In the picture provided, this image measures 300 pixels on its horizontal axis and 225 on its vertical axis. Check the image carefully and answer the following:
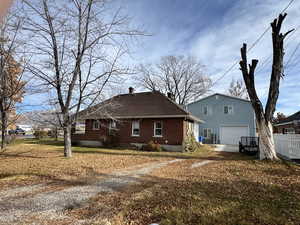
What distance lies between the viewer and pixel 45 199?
4836 mm

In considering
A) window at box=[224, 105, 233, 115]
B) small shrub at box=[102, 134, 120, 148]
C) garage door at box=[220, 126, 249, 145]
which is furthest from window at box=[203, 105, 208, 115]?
small shrub at box=[102, 134, 120, 148]

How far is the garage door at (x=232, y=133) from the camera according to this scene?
24356 millimetres

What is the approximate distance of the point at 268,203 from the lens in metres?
4.45

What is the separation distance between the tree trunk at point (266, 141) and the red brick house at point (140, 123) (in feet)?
19.5

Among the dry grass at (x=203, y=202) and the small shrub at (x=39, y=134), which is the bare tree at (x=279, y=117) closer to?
the dry grass at (x=203, y=202)

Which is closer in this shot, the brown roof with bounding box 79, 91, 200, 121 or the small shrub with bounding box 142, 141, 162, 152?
the small shrub with bounding box 142, 141, 162, 152

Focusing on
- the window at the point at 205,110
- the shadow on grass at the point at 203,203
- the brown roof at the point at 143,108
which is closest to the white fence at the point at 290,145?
the shadow on grass at the point at 203,203

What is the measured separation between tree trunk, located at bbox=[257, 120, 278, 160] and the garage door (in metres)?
14.8

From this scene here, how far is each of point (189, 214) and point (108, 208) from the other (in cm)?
188

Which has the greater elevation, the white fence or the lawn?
the white fence

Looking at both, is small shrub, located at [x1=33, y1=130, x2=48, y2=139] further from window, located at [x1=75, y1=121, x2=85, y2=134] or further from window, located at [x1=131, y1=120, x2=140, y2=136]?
window, located at [x1=131, y1=120, x2=140, y2=136]

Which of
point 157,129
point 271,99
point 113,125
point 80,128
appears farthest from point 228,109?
point 80,128

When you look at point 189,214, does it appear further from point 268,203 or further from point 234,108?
point 234,108

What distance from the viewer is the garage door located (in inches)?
959
